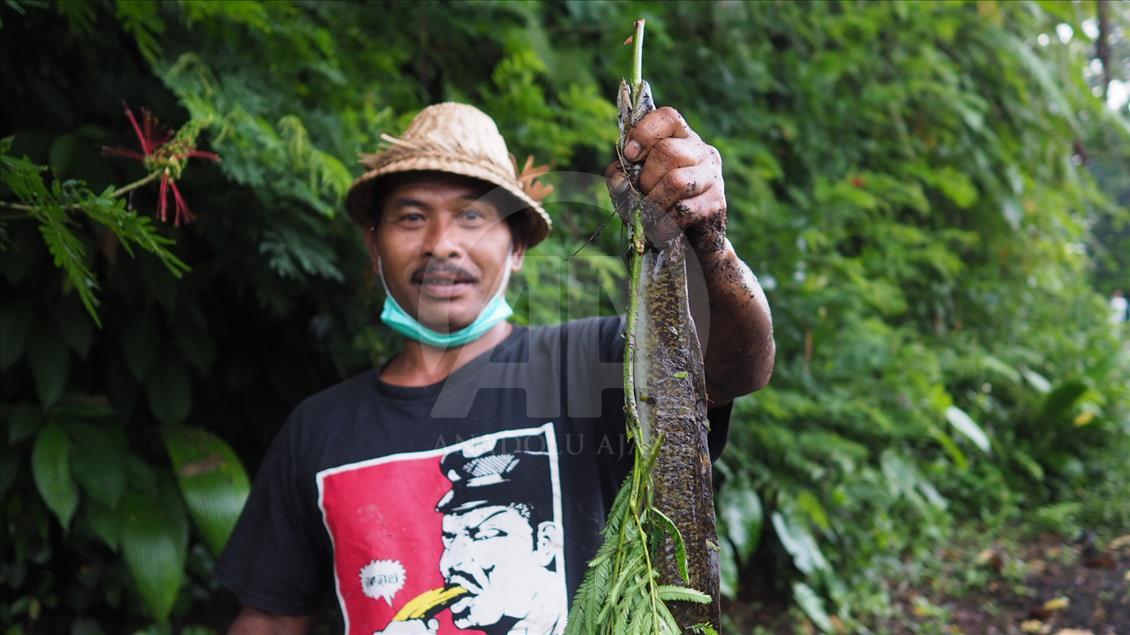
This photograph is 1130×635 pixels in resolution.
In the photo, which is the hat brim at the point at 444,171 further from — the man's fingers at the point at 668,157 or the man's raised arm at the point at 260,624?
the man's raised arm at the point at 260,624

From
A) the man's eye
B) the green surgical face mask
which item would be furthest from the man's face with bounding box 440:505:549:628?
the green surgical face mask

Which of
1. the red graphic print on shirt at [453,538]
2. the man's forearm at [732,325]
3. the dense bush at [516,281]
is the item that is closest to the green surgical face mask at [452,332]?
the red graphic print on shirt at [453,538]

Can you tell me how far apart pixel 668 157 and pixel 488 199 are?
935 millimetres

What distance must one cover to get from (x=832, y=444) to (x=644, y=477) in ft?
10.9

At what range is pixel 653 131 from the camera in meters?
1.61

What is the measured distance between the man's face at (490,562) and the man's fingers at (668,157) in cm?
95

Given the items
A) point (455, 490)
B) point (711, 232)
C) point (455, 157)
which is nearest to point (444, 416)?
point (455, 490)

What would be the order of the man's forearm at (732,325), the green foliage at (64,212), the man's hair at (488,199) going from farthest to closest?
the man's hair at (488,199) → the green foliage at (64,212) → the man's forearm at (732,325)

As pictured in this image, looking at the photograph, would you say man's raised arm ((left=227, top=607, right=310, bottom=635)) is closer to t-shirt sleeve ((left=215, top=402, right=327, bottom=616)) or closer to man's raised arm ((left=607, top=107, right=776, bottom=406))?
t-shirt sleeve ((left=215, top=402, right=327, bottom=616))

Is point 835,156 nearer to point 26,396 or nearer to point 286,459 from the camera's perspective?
point 286,459

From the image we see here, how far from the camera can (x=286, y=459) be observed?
7.64ft

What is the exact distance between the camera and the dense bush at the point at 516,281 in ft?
10.4

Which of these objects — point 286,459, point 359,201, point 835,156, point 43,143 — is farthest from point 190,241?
point 835,156

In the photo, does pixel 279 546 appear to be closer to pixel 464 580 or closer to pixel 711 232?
pixel 464 580
